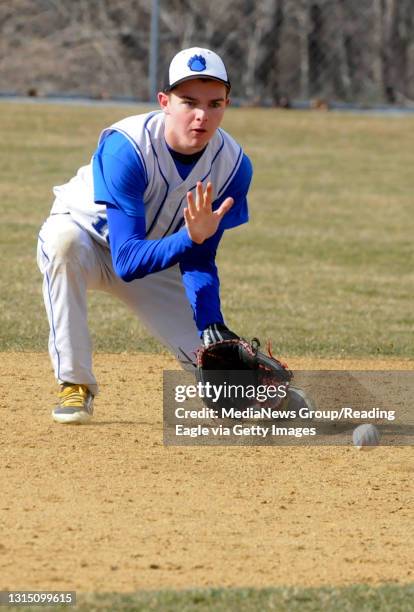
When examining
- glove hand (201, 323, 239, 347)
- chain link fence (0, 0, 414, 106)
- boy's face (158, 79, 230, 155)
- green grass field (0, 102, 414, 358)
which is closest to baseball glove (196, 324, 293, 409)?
glove hand (201, 323, 239, 347)

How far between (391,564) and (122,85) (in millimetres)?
14396

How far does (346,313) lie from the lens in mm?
9023

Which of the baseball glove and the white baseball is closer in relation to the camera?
the baseball glove

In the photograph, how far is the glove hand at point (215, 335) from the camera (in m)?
5.12

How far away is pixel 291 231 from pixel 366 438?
7.53 m

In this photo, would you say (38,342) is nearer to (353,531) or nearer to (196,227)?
(196,227)

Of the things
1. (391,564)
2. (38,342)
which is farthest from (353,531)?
(38,342)

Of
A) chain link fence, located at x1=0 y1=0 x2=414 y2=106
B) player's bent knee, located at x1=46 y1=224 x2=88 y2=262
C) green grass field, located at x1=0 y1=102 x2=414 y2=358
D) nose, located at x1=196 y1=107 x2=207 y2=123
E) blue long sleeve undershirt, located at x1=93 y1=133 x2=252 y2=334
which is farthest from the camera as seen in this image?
chain link fence, located at x1=0 y1=0 x2=414 y2=106

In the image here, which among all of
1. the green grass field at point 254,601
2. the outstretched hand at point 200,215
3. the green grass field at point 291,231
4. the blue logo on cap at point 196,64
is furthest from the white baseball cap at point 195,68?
the green grass field at point 291,231

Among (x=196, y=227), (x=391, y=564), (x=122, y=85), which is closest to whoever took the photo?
(x=391, y=564)

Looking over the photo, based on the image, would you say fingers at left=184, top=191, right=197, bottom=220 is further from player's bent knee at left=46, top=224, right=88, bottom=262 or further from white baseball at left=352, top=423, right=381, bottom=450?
white baseball at left=352, top=423, right=381, bottom=450

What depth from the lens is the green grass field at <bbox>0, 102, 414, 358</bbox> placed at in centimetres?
824

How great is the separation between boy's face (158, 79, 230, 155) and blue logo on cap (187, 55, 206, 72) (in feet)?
0.17

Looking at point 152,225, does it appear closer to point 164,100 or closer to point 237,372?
point 164,100
